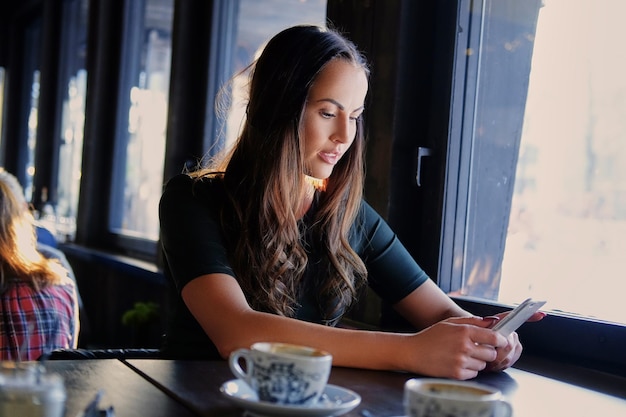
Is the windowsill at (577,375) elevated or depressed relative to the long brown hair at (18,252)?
depressed

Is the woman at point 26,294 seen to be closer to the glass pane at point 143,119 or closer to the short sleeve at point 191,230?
the short sleeve at point 191,230

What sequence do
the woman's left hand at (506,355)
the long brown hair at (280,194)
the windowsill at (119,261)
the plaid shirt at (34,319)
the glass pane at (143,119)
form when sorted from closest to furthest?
the woman's left hand at (506,355)
the long brown hair at (280,194)
the plaid shirt at (34,319)
the windowsill at (119,261)
the glass pane at (143,119)

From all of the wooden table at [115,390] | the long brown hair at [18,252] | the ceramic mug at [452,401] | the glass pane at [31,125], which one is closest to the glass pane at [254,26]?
the long brown hair at [18,252]

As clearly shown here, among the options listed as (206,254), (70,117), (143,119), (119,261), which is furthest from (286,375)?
(70,117)

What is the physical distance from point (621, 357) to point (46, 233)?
2.85 m

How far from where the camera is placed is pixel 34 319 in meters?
2.30

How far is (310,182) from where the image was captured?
73.7 inches

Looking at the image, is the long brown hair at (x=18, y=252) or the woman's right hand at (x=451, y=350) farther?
the long brown hair at (x=18, y=252)

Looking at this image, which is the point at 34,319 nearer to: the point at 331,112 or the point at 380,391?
the point at 331,112

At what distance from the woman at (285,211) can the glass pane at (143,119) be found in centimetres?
243

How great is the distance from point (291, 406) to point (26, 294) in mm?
→ 1529

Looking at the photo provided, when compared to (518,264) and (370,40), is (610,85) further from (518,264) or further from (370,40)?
(370,40)

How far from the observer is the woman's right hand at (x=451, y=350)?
1408 mm

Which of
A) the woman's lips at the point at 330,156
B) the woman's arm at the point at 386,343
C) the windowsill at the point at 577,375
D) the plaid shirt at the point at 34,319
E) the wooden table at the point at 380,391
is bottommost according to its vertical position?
the plaid shirt at the point at 34,319
